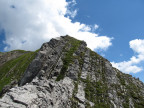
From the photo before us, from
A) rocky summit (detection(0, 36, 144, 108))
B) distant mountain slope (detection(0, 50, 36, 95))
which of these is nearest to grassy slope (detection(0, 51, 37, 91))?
distant mountain slope (detection(0, 50, 36, 95))

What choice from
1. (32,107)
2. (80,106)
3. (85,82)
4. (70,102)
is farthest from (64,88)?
(32,107)

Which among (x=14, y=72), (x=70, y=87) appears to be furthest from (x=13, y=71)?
(x=70, y=87)

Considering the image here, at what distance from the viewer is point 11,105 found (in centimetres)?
1470

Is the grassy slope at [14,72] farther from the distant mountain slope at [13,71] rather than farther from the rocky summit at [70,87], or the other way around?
the rocky summit at [70,87]

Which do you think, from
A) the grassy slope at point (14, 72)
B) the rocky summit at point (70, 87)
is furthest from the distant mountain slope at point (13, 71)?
the rocky summit at point (70, 87)

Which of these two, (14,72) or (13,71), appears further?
(13,71)

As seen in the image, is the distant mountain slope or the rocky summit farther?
the distant mountain slope

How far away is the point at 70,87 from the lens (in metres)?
30.2

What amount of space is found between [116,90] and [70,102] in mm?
18166

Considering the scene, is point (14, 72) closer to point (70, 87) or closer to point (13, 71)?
point (13, 71)

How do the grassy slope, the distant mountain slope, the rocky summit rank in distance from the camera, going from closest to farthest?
the rocky summit < the distant mountain slope < the grassy slope

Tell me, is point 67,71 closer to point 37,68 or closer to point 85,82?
point 85,82

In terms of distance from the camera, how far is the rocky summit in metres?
18.7

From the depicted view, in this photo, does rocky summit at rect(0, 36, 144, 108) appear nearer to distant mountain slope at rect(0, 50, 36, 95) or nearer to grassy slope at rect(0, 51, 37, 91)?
distant mountain slope at rect(0, 50, 36, 95)
